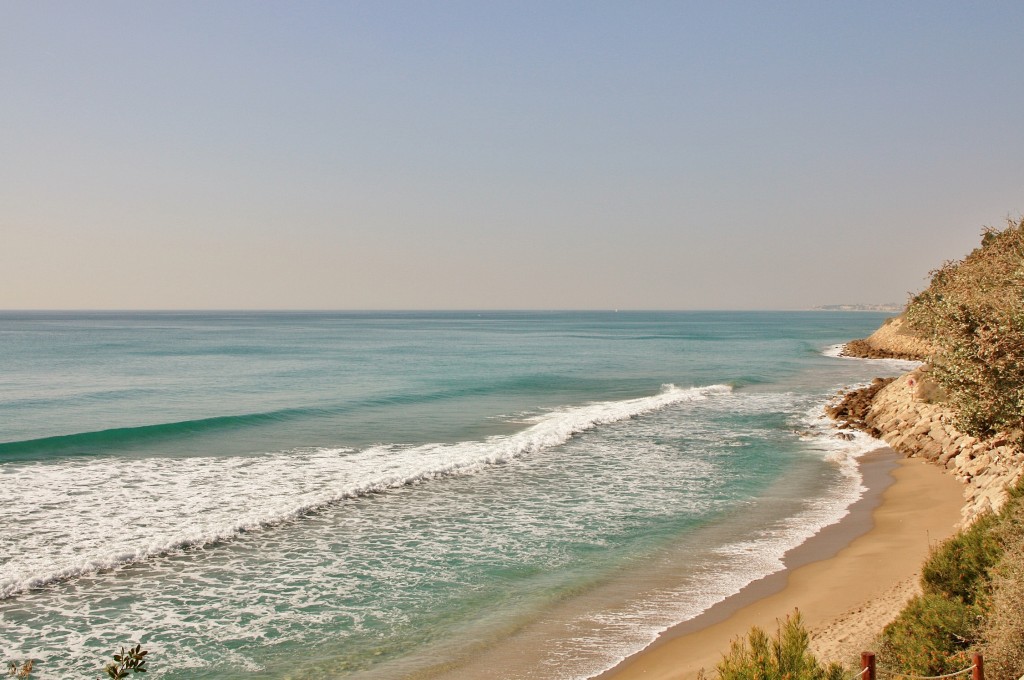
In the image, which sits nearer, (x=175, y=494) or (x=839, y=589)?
(x=839, y=589)

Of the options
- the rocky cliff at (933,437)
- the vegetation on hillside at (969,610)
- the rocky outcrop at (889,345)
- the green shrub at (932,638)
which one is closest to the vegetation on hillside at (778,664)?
the green shrub at (932,638)

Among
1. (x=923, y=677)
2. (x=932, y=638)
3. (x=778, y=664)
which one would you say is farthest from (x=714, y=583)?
(x=778, y=664)

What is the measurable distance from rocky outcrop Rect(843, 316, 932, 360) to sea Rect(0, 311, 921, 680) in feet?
132

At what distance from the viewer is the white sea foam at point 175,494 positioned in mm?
15266

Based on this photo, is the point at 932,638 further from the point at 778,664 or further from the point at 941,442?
the point at 941,442

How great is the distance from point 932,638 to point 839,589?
518 centimetres

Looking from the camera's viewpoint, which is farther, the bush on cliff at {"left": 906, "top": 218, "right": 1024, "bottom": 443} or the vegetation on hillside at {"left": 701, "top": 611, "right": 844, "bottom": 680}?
the bush on cliff at {"left": 906, "top": 218, "right": 1024, "bottom": 443}

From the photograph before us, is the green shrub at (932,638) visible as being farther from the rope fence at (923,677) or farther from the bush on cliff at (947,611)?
Answer: the rope fence at (923,677)

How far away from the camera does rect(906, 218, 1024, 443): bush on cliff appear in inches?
551

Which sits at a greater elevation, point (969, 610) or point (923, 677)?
point (969, 610)

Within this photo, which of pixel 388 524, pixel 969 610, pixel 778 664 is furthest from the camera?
pixel 388 524

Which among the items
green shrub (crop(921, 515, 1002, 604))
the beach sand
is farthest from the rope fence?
green shrub (crop(921, 515, 1002, 604))

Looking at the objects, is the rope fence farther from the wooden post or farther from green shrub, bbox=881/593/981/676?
green shrub, bbox=881/593/981/676

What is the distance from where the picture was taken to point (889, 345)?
259ft
